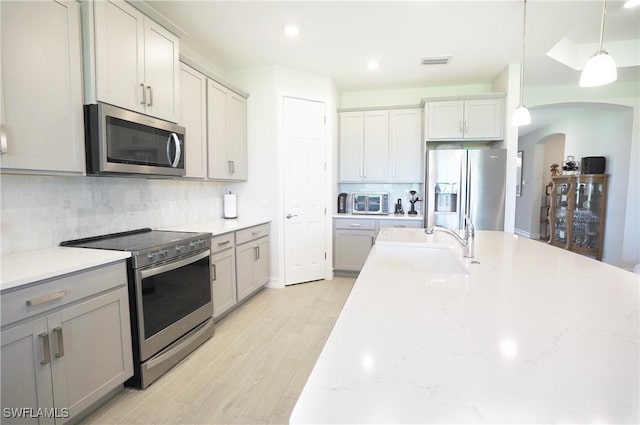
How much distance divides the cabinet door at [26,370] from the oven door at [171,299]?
0.50 metres

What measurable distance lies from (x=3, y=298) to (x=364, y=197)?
4.01 metres

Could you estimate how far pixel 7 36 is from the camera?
4.91 ft

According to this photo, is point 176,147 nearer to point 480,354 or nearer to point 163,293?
point 163,293

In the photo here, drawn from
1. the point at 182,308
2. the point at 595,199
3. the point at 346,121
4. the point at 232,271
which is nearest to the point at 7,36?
the point at 182,308

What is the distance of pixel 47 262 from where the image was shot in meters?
1.60

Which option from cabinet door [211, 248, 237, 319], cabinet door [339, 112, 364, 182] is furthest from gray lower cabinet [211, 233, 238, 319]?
cabinet door [339, 112, 364, 182]

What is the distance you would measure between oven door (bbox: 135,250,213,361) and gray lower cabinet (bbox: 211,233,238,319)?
159mm

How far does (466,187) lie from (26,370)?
4.20m

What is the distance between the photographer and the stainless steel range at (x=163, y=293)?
6.33 feet

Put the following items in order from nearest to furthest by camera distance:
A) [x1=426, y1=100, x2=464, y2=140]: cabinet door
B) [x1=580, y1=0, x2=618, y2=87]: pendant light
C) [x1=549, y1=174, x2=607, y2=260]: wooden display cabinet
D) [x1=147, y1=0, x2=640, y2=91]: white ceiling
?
[x1=580, y1=0, x2=618, y2=87]: pendant light < [x1=147, y1=0, x2=640, y2=91]: white ceiling < [x1=426, y1=100, x2=464, y2=140]: cabinet door < [x1=549, y1=174, x2=607, y2=260]: wooden display cabinet

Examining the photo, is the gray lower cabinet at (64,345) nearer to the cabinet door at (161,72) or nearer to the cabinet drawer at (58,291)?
the cabinet drawer at (58,291)

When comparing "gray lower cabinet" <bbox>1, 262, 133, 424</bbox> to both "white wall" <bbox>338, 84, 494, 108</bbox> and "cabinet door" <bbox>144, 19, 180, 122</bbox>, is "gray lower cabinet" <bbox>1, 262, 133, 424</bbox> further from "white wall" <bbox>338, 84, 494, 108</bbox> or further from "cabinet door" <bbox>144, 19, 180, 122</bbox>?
"white wall" <bbox>338, 84, 494, 108</bbox>

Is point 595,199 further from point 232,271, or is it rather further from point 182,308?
point 182,308

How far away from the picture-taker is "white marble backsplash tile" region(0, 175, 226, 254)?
70.6 inches
